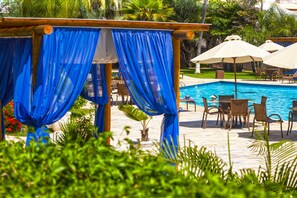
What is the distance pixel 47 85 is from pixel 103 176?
5.70 m

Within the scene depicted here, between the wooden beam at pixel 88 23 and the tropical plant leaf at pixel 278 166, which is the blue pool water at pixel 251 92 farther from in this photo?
the tropical plant leaf at pixel 278 166

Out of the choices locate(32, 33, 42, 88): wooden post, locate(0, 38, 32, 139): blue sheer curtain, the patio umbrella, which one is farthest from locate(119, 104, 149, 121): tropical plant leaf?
the patio umbrella

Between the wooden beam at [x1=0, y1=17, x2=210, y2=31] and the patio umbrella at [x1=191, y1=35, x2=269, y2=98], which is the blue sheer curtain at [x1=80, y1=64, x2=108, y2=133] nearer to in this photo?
the wooden beam at [x1=0, y1=17, x2=210, y2=31]

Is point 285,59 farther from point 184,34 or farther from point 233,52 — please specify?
point 184,34

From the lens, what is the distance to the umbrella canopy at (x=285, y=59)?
13078 mm

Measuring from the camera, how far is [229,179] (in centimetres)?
589

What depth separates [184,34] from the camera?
10781 mm

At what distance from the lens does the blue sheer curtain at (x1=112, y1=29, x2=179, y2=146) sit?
408 inches

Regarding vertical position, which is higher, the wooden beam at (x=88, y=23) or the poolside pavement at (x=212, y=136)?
the wooden beam at (x=88, y=23)

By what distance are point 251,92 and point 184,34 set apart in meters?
19.4

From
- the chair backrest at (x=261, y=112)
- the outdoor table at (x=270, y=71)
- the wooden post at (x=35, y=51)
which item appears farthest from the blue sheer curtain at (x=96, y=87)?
the outdoor table at (x=270, y=71)

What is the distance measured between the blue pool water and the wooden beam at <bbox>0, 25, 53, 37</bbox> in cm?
1522

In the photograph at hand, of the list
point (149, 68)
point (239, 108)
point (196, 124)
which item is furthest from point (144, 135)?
point (196, 124)

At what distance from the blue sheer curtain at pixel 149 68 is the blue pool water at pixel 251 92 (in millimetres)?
13632
